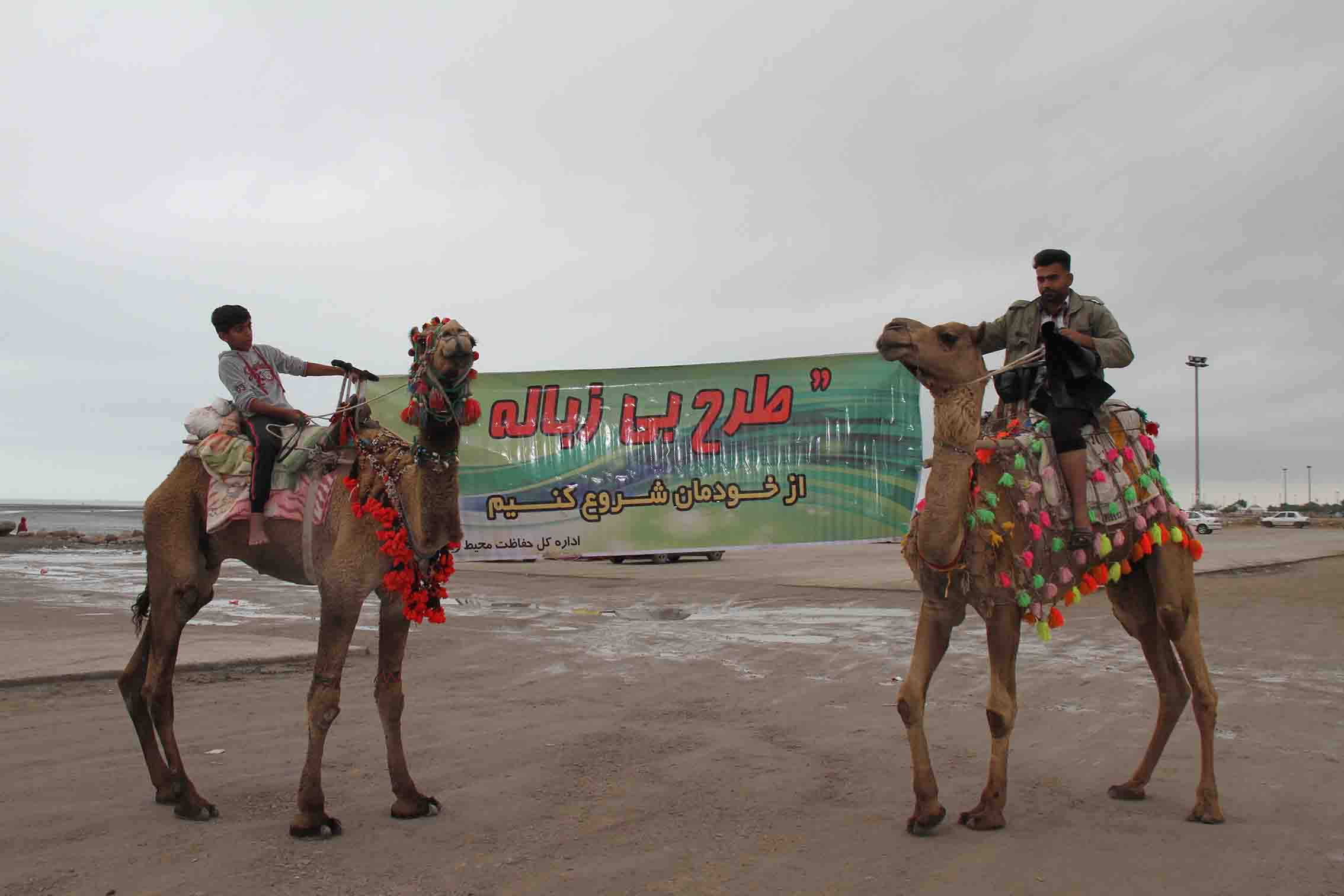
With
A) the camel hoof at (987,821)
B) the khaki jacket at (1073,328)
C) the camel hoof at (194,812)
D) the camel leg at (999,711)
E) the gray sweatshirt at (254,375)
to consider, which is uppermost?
the khaki jacket at (1073,328)

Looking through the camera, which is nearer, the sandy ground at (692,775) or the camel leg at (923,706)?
the sandy ground at (692,775)

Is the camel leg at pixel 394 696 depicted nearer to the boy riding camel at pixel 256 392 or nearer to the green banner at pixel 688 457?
the boy riding camel at pixel 256 392

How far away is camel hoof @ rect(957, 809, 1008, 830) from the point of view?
507 cm

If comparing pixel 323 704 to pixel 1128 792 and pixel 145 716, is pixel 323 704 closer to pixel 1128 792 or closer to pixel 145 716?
pixel 145 716

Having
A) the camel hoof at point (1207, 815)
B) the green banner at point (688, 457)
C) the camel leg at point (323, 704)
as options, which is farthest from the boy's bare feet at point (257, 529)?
the green banner at point (688, 457)

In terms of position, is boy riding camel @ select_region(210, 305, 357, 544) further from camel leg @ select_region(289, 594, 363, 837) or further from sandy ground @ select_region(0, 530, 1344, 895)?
sandy ground @ select_region(0, 530, 1344, 895)

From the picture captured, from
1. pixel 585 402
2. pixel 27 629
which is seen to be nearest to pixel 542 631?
pixel 585 402

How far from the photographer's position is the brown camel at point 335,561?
203 inches

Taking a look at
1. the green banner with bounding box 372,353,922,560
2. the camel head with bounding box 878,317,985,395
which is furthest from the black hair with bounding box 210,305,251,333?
the green banner with bounding box 372,353,922,560

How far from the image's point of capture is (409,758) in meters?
6.62

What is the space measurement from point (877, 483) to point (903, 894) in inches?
346

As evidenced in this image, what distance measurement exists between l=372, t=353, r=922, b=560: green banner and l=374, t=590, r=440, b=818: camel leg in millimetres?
7575

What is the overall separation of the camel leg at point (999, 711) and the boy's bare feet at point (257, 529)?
13.9 ft

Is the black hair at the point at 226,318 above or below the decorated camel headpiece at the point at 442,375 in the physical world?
above
